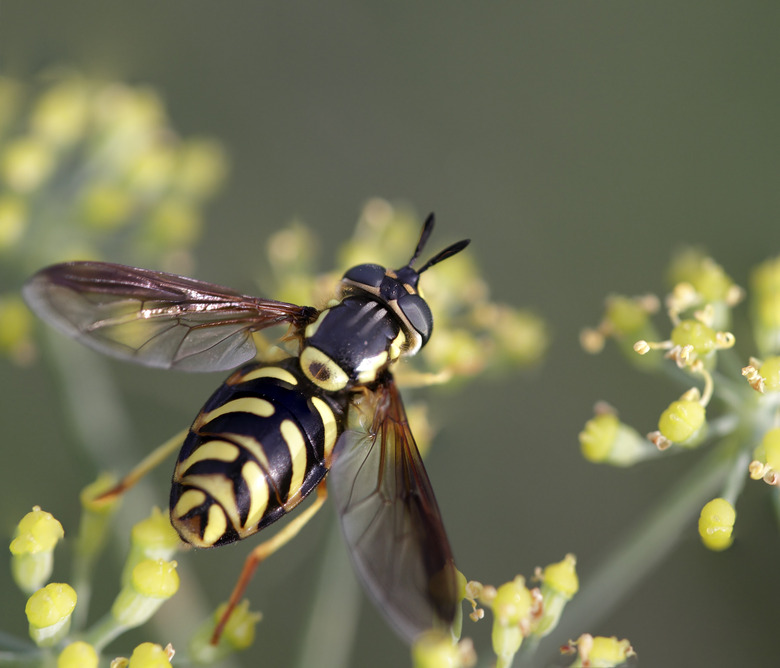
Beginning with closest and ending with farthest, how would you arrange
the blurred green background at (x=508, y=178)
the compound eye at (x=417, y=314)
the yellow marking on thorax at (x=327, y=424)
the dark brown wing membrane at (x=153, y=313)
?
the yellow marking on thorax at (x=327, y=424), the dark brown wing membrane at (x=153, y=313), the compound eye at (x=417, y=314), the blurred green background at (x=508, y=178)

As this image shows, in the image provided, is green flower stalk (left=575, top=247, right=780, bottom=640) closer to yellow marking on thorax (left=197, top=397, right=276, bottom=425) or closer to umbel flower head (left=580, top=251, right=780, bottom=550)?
umbel flower head (left=580, top=251, right=780, bottom=550)

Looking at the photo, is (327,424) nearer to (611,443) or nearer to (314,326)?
(314,326)

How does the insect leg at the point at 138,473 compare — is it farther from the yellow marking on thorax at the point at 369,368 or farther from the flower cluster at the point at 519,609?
the flower cluster at the point at 519,609

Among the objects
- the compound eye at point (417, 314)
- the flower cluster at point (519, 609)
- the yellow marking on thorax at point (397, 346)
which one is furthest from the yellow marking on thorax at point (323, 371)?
the flower cluster at point (519, 609)

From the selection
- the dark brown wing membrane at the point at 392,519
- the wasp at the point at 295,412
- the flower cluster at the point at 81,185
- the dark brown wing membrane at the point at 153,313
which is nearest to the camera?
the dark brown wing membrane at the point at 392,519

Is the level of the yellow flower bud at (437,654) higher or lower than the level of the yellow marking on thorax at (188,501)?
lower

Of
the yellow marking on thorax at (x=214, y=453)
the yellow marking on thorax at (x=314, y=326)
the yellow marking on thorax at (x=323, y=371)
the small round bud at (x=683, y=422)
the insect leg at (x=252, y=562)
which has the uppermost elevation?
the yellow marking on thorax at (x=314, y=326)

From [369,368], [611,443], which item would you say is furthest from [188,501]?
[611,443]

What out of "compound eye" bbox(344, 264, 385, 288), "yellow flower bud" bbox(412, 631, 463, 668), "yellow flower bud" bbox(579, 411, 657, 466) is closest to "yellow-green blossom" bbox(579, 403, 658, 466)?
"yellow flower bud" bbox(579, 411, 657, 466)
